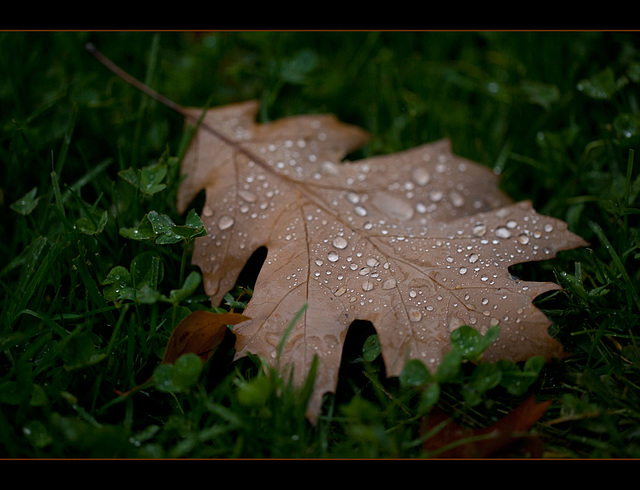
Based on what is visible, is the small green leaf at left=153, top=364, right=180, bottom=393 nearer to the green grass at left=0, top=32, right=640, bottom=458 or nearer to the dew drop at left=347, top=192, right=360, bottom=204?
the green grass at left=0, top=32, right=640, bottom=458

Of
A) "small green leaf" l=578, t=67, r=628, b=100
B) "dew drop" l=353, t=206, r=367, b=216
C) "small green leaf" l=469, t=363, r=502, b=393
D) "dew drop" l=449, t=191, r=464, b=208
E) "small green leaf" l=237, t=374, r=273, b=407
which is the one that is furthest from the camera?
"small green leaf" l=578, t=67, r=628, b=100

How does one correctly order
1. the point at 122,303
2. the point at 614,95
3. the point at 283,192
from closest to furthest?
the point at 122,303
the point at 283,192
the point at 614,95

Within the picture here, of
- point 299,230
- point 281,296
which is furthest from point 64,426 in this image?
point 299,230

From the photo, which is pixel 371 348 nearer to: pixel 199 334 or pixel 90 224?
pixel 199 334

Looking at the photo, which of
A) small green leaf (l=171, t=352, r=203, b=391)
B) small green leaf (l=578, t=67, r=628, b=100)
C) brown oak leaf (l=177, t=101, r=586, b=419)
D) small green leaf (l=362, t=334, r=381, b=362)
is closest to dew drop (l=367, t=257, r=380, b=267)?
brown oak leaf (l=177, t=101, r=586, b=419)

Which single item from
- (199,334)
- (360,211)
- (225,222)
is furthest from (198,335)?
(360,211)

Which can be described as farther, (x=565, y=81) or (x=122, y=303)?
(x=565, y=81)

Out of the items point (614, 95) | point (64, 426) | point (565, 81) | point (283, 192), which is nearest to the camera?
point (64, 426)

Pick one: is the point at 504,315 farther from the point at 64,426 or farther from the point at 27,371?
the point at 27,371
